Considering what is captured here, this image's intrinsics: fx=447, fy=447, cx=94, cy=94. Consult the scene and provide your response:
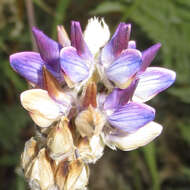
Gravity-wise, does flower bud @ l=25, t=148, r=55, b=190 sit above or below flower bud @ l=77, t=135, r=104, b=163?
below

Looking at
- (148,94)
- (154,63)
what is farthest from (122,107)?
(154,63)

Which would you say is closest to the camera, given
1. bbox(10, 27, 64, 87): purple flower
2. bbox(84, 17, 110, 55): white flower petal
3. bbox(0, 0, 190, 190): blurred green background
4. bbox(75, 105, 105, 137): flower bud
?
bbox(75, 105, 105, 137): flower bud

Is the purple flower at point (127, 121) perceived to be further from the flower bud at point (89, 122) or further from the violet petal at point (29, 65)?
the violet petal at point (29, 65)

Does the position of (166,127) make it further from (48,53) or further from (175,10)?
(48,53)

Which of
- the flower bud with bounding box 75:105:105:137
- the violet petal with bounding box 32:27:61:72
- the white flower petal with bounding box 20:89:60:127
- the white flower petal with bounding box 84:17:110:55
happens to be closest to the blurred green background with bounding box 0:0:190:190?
the white flower petal with bounding box 84:17:110:55

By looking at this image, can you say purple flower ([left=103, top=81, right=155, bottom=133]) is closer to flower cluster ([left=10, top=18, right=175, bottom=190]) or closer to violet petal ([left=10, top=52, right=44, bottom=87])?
flower cluster ([left=10, top=18, right=175, bottom=190])

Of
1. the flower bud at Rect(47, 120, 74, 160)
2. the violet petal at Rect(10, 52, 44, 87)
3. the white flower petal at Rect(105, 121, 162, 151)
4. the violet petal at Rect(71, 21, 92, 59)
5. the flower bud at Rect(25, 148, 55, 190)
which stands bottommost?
the flower bud at Rect(25, 148, 55, 190)
